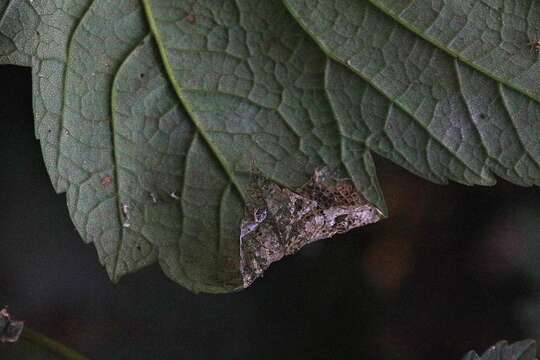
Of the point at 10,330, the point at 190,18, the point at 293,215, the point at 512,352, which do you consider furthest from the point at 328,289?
the point at 190,18

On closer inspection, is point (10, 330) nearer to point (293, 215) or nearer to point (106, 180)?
point (106, 180)

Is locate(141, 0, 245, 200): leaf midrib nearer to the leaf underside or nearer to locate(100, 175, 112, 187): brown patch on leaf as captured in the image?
the leaf underside

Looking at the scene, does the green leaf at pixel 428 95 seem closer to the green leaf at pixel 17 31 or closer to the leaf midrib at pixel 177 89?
the leaf midrib at pixel 177 89

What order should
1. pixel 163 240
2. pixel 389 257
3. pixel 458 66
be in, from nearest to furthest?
pixel 458 66 → pixel 163 240 → pixel 389 257

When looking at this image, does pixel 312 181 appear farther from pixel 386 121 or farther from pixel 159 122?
pixel 159 122

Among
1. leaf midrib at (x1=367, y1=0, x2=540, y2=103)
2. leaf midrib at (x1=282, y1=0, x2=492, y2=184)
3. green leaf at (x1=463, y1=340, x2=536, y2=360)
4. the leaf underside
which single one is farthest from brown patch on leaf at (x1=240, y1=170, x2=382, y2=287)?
green leaf at (x1=463, y1=340, x2=536, y2=360)

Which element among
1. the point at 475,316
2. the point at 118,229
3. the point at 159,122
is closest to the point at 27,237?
the point at 118,229

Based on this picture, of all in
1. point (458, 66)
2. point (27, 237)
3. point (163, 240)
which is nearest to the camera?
point (458, 66)
